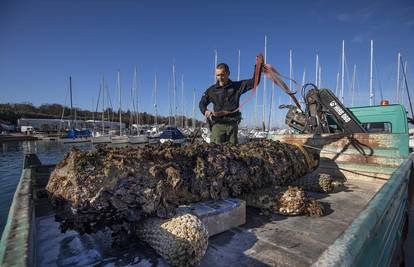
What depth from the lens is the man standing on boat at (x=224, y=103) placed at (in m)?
4.30

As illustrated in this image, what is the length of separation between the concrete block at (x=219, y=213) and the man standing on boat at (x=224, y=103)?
1887 millimetres

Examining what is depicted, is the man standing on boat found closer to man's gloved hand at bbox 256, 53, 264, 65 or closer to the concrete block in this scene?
man's gloved hand at bbox 256, 53, 264, 65

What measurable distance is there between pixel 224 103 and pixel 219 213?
253 centimetres

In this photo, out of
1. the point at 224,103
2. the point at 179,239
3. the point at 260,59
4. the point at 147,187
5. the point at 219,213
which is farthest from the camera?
the point at 224,103

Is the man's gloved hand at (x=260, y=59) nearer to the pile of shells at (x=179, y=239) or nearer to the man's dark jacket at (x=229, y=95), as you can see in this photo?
the man's dark jacket at (x=229, y=95)

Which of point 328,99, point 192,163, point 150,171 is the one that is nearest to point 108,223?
point 150,171

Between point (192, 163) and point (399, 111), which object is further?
point (399, 111)

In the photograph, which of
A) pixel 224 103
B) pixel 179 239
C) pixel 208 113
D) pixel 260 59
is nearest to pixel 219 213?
pixel 179 239

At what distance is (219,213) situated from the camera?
7.55ft

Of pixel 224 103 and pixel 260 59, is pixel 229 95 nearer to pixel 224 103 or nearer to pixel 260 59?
pixel 224 103

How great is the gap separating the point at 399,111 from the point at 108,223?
6777mm

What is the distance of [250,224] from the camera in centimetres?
255

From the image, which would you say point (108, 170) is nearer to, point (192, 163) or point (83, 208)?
point (83, 208)

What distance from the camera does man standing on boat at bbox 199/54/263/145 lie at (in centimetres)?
430
